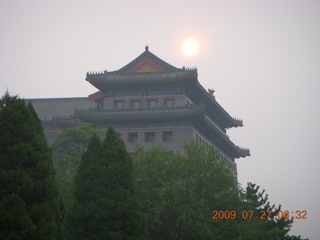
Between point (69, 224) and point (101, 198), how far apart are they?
152 centimetres

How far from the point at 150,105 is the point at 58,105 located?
16537 millimetres

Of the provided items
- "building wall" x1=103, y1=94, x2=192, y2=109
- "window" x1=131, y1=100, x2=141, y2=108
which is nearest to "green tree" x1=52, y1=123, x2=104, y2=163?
"building wall" x1=103, y1=94, x2=192, y2=109

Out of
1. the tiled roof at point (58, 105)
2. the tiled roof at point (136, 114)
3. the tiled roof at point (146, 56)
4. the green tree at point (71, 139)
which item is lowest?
the green tree at point (71, 139)

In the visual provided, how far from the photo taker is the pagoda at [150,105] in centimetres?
4434

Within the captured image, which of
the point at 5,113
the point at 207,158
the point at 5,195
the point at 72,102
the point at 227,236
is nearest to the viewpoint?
the point at 5,195

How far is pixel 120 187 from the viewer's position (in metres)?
20.5

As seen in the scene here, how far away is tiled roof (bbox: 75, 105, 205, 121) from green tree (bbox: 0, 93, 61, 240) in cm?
2651

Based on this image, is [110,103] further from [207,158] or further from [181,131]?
[207,158]

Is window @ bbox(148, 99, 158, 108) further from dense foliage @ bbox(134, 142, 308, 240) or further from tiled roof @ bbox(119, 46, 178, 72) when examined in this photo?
dense foliage @ bbox(134, 142, 308, 240)

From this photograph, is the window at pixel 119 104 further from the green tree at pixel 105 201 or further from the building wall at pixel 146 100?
the green tree at pixel 105 201

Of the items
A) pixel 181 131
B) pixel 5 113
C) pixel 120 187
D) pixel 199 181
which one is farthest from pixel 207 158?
pixel 181 131

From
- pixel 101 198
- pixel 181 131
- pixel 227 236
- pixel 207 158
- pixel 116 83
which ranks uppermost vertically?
pixel 116 83

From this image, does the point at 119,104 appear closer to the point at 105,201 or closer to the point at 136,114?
the point at 136,114

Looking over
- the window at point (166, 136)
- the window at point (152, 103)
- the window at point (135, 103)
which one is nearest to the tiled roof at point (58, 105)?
the window at point (135, 103)
